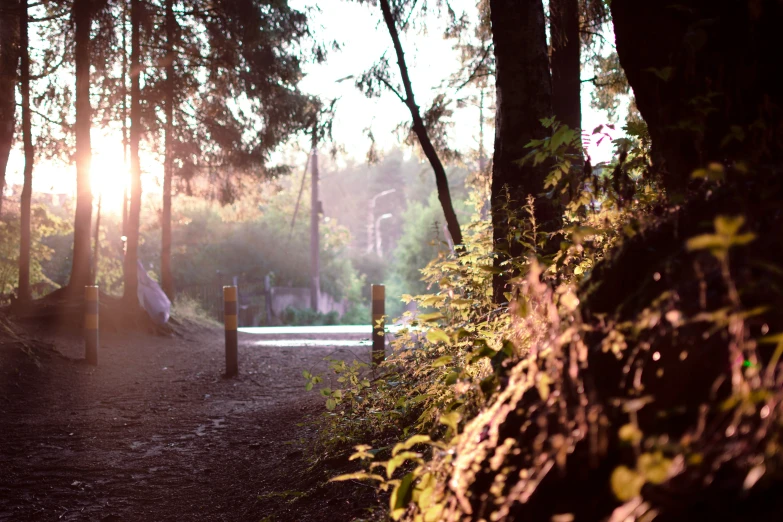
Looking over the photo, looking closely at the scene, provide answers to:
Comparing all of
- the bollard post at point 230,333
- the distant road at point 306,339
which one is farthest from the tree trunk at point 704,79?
the distant road at point 306,339

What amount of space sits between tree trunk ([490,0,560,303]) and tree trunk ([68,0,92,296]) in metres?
8.53

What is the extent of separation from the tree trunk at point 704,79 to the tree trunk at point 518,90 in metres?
2.08

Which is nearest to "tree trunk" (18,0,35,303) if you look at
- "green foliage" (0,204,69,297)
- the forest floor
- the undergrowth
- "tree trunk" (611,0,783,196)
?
"green foliage" (0,204,69,297)

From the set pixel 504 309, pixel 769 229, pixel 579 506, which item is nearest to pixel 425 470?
pixel 579 506

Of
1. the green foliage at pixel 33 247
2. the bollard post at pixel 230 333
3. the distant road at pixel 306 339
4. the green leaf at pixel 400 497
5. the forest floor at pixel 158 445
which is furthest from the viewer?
the green foliage at pixel 33 247

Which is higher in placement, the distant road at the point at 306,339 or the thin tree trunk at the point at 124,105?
the thin tree trunk at the point at 124,105

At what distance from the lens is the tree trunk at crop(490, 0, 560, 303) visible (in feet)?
15.9

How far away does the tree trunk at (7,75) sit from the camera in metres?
10.4

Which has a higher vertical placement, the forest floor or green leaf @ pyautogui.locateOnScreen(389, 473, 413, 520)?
green leaf @ pyautogui.locateOnScreen(389, 473, 413, 520)

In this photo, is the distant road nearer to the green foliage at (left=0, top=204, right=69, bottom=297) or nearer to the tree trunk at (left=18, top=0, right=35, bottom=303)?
the tree trunk at (left=18, top=0, right=35, bottom=303)

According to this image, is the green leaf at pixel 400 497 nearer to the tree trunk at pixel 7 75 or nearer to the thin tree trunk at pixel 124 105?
the tree trunk at pixel 7 75

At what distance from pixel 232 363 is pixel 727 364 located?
7.25 meters

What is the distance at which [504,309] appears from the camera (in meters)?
3.58

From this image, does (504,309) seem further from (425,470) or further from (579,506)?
(579,506)
